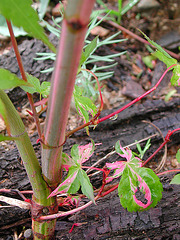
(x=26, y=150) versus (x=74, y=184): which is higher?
(x=26, y=150)

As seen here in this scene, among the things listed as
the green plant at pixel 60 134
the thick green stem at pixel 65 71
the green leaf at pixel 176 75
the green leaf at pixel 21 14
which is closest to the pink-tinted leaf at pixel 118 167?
the green plant at pixel 60 134

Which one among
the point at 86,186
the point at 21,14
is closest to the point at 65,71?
the point at 21,14

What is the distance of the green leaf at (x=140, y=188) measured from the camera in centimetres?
62

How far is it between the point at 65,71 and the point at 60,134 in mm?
187

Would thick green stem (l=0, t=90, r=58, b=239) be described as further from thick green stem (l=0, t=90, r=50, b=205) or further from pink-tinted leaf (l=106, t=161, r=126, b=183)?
pink-tinted leaf (l=106, t=161, r=126, b=183)

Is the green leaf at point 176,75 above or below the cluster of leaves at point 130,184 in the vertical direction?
above

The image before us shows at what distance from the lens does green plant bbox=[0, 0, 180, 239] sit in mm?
345

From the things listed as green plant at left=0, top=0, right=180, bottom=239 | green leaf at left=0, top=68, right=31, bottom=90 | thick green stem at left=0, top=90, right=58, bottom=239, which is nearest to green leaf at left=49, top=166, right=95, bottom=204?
green plant at left=0, top=0, right=180, bottom=239

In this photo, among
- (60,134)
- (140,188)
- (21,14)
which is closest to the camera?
(21,14)

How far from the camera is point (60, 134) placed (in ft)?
1.73

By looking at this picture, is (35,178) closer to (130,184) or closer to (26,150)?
(26,150)

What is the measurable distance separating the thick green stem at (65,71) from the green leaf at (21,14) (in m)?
0.06

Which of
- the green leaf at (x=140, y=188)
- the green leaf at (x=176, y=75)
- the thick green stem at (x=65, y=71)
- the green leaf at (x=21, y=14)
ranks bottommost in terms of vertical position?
the green leaf at (x=140, y=188)

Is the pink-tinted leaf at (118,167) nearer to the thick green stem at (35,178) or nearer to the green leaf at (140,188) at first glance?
the green leaf at (140,188)
